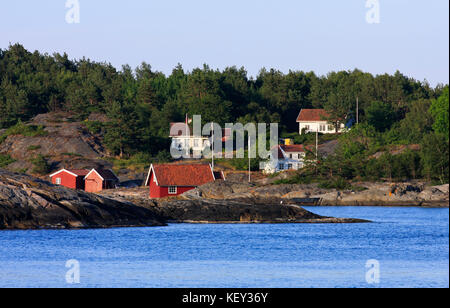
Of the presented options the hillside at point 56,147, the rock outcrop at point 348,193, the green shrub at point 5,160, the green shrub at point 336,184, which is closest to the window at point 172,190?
the rock outcrop at point 348,193

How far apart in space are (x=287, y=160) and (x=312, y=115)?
22.4 m

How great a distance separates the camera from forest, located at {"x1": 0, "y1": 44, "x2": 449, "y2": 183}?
87.5 m

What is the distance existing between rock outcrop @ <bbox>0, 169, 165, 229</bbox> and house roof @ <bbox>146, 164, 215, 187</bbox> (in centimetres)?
2201

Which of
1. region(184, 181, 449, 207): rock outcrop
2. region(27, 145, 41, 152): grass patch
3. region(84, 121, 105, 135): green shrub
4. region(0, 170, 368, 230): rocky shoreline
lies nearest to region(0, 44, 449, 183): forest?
region(84, 121, 105, 135): green shrub

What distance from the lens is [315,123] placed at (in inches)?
4129

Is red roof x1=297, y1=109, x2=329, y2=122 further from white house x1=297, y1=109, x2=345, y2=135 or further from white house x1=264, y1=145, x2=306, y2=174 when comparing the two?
white house x1=264, y1=145, x2=306, y2=174

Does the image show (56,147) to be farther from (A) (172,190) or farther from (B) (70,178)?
(A) (172,190)

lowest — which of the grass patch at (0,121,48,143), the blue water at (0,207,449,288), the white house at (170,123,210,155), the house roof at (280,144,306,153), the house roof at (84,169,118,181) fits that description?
the blue water at (0,207,449,288)

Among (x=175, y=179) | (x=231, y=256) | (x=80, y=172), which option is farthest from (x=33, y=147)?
(x=231, y=256)

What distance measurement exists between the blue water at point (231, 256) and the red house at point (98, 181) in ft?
97.8

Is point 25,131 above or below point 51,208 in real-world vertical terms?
above

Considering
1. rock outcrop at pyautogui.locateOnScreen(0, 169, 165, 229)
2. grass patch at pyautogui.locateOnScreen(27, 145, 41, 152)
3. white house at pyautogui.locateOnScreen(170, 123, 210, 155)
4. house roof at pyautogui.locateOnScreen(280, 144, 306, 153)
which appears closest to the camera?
rock outcrop at pyautogui.locateOnScreen(0, 169, 165, 229)

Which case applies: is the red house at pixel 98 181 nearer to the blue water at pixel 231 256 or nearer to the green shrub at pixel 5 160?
the green shrub at pixel 5 160

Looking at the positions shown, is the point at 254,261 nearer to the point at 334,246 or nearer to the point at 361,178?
the point at 334,246
